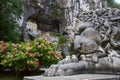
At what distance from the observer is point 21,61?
24.1 ft

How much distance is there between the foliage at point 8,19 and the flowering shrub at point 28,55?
323 centimetres

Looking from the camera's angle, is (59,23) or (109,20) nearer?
(109,20)

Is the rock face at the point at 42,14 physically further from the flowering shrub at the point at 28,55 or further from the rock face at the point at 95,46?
the rock face at the point at 95,46

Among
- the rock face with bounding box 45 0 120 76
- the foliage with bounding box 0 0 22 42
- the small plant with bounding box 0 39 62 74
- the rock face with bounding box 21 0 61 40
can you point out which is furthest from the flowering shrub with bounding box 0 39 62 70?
the rock face with bounding box 21 0 61 40

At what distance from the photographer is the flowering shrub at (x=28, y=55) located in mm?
7301

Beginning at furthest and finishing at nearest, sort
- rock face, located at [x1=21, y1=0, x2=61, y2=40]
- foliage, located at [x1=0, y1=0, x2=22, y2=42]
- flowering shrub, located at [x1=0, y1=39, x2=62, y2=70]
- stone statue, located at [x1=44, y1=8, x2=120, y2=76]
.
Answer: rock face, located at [x1=21, y1=0, x2=61, y2=40]
foliage, located at [x1=0, y1=0, x2=22, y2=42]
flowering shrub, located at [x1=0, y1=39, x2=62, y2=70]
stone statue, located at [x1=44, y1=8, x2=120, y2=76]

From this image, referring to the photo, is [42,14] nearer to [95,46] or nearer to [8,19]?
[8,19]

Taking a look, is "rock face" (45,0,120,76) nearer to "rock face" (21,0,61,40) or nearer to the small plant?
the small plant

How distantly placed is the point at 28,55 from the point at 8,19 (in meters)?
4.81

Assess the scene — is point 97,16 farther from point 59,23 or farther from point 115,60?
point 59,23

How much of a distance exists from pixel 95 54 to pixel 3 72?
544 centimetres

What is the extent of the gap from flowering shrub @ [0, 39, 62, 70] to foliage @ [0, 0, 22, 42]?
10.6 feet

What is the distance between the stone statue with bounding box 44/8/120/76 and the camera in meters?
3.62

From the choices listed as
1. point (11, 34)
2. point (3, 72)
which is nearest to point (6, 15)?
point (11, 34)
